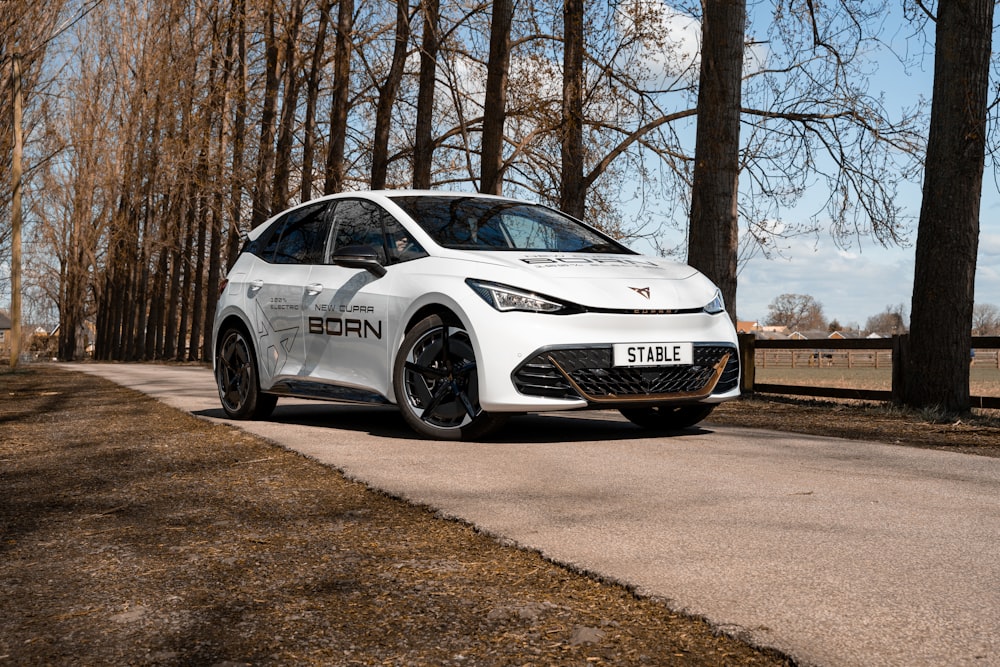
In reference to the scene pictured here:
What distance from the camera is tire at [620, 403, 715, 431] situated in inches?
281

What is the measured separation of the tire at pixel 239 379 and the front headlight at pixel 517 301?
2661 millimetres

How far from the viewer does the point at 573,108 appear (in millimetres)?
15430

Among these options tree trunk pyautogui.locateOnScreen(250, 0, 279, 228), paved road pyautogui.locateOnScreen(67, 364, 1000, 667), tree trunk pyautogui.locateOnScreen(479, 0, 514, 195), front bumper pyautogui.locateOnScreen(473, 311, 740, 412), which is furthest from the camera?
tree trunk pyautogui.locateOnScreen(250, 0, 279, 228)

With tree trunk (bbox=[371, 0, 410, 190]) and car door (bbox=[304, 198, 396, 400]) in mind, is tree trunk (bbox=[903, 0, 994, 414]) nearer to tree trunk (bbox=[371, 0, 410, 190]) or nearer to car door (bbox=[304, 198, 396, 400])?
car door (bbox=[304, 198, 396, 400])

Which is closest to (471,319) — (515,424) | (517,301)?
(517,301)

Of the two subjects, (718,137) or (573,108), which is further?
(573,108)

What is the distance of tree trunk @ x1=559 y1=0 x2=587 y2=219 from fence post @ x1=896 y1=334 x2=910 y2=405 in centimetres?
617

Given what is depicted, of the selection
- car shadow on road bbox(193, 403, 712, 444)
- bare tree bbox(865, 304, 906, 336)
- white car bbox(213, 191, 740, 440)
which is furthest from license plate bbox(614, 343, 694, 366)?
bare tree bbox(865, 304, 906, 336)

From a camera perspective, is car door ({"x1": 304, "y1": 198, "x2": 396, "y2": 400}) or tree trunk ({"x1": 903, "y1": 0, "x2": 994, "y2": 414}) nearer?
car door ({"x1": 304, "y1": 198, "x2": 396, "y2": 400})

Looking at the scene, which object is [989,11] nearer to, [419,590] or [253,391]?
[253,391]

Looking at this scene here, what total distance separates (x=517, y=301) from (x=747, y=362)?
26.9 feet

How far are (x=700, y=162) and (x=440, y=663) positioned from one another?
10.3 meters

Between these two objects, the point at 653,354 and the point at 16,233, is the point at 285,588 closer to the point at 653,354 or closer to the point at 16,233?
the point at 653,354

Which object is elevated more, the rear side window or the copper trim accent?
the rear side window
